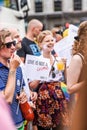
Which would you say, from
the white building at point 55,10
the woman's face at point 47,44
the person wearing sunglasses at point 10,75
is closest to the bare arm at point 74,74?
the person wearing sunglasses at point 10,75

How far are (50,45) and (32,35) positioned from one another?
0.90 m

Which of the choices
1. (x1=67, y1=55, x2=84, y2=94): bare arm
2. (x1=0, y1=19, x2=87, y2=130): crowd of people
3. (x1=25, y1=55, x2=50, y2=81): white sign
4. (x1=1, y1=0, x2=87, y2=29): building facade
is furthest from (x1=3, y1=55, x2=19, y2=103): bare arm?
(x1=1, y1=0, x2=87, y2=29): building facade

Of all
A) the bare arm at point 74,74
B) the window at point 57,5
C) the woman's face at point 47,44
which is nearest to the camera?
the bare arm at point 74,74

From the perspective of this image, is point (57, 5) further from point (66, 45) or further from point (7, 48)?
point (7, 48)

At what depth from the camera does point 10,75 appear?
124 inches

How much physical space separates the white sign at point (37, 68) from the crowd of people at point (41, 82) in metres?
0.06

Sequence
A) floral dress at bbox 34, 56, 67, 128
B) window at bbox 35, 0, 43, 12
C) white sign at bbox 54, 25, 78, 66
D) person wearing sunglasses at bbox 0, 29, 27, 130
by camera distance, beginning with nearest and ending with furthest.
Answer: person wearing sunglasses at bbox 0, 29, 27, 130, floral dress at bbox 34, 56, 67, 128, white sign at bbox 54, 25, 78, 66, window at bbox 35, 0, 43, 12

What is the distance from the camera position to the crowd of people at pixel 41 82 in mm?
3043

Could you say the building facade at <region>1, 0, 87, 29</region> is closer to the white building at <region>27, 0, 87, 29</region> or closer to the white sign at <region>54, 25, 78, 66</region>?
the white building at <region>27, 0, 87, 29</region>

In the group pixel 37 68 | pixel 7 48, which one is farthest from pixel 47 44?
pixel 7 48

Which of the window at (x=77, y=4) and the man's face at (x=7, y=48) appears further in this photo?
the window at (x=77, y=4)

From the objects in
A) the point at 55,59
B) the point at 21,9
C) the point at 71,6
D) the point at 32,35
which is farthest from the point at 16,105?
the point at 71,6

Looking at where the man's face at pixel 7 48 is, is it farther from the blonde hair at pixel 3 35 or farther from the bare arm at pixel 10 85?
the bare arm at pixel 10 85

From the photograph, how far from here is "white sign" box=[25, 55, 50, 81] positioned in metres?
4.35
